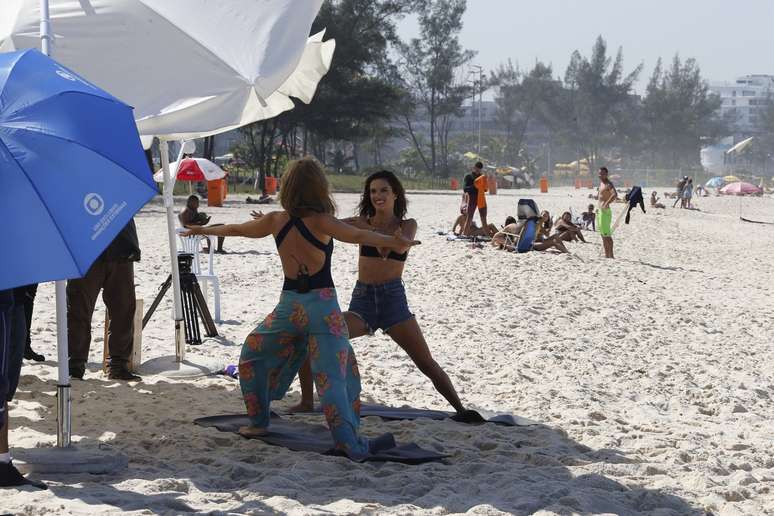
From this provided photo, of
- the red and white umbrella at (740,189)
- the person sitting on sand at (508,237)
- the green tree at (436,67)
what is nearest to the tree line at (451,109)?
the green tree at (436,67)

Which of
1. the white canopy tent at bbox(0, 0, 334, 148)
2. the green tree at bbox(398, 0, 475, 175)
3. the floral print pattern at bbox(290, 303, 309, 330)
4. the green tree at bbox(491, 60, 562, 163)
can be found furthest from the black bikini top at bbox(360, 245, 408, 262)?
the green tree at bbox(491, 60, 562, 163)

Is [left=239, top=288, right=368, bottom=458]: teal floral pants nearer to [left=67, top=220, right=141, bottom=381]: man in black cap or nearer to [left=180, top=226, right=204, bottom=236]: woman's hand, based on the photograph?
[left=180, top=226, right=204, bottom=236]: woman's hand

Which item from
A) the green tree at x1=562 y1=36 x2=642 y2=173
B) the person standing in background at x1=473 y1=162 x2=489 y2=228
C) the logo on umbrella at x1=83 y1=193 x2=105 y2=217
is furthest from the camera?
the green tree at x1=562 y1=36 x2=642 y2=173

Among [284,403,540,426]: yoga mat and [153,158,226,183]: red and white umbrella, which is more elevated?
[153,158,226,183]: red and white umbrella

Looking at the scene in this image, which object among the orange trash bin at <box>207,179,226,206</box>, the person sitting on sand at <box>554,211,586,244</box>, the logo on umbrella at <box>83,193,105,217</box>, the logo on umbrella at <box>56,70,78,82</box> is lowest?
the person sitting on sand at <box>554,211,586,244</box>

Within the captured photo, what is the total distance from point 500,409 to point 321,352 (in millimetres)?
2074

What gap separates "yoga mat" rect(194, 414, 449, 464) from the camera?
5.08 metres

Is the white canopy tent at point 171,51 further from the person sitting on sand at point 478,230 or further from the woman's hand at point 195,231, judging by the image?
the person sitting on sand at point 478,230

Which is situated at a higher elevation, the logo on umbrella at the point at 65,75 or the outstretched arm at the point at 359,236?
the logo on umbrella at the point at 65,75

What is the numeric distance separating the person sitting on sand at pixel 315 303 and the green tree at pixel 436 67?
2749 inches

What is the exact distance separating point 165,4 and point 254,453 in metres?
2.87

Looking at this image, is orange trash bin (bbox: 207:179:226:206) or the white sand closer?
the white sand

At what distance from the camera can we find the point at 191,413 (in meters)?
6.08

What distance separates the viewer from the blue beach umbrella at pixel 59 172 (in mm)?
4117
